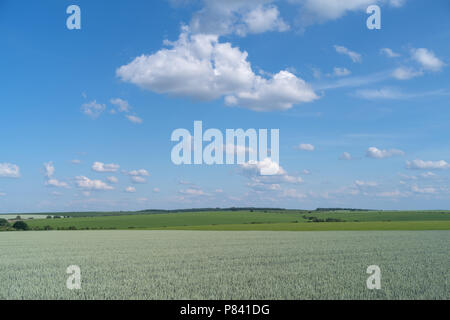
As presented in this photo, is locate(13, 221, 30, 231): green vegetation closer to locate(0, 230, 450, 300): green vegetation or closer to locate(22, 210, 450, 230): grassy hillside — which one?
locate(22, 210, 450, 230): grassy hillside

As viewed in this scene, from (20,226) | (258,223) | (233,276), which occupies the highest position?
(233,276)

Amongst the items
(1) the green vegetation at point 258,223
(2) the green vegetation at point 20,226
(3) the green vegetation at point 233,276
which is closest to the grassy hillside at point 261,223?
(1) the green vegetation at point 258,223

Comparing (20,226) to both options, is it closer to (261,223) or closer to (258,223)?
(258,223)

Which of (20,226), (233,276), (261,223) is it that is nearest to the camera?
(233,276)

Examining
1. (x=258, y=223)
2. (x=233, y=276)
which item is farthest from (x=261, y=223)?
(x=233, y=276)

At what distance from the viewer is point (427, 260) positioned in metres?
22.2

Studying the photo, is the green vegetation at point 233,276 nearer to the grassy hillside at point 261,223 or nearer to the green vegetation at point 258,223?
the green vegetation at point 258,223

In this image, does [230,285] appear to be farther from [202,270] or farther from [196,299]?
[202,270]

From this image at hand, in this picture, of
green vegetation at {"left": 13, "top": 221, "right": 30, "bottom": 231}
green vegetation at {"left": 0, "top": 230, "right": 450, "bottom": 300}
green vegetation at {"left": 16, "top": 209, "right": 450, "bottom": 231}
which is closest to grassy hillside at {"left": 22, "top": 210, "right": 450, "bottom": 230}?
green vegetation at {"left": 16, "top": 209, "right": 450, "bottom": 231}

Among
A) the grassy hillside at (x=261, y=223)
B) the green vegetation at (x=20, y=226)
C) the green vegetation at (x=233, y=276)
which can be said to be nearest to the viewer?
the green vegetation at (x=233, y=276)

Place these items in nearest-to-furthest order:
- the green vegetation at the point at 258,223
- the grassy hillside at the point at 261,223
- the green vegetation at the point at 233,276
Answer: the green vegetation at the point at 233,276, the green vegetation at the point at 258,223, the grassy hillside at the point at 261,223

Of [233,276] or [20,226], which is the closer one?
[233,276]

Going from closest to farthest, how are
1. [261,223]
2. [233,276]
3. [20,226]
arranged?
1. [233,276]
2. [20,226]
3. [261,223]
